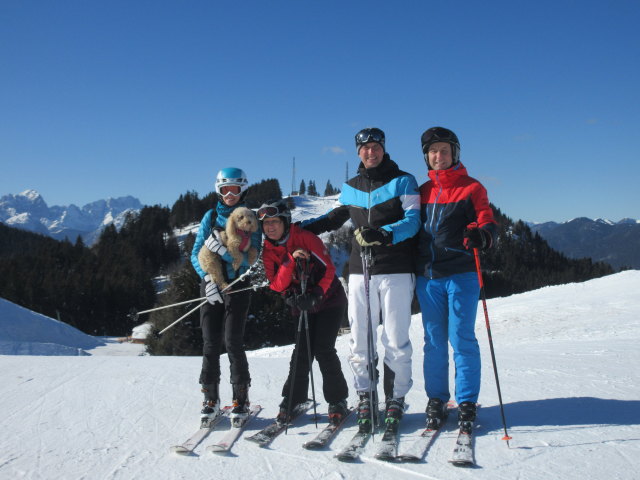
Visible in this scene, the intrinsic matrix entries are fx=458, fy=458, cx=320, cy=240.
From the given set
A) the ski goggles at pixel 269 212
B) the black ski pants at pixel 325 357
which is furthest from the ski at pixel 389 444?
the ski goggles at pixel 269 212

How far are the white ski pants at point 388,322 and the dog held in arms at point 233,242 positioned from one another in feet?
3.81

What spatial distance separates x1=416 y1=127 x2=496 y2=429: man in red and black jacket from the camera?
3895mm

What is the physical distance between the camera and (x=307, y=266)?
14.2 ft

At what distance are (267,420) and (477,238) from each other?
2.61 meters

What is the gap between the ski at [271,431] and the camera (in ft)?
12.3

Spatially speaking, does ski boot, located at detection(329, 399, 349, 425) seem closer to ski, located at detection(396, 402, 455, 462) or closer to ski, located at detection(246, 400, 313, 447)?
ski, located at detection(246, 400, 313, 447)

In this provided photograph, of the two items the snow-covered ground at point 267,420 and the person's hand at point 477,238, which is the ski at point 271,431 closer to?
the snow-covered ground at point 267,420

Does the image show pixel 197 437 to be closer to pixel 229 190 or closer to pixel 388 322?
pixel 388 322

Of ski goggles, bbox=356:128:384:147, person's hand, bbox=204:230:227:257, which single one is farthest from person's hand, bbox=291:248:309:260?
ski goggles, bbox=356:128:384:147

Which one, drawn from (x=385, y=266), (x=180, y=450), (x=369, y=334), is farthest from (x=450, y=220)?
(x=180, y=450)

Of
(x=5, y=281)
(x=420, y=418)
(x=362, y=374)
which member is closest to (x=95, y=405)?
(x=362, y=374)

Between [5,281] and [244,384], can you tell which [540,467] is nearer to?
[244,384]

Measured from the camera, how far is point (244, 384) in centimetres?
435

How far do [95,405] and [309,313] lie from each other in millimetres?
2512
